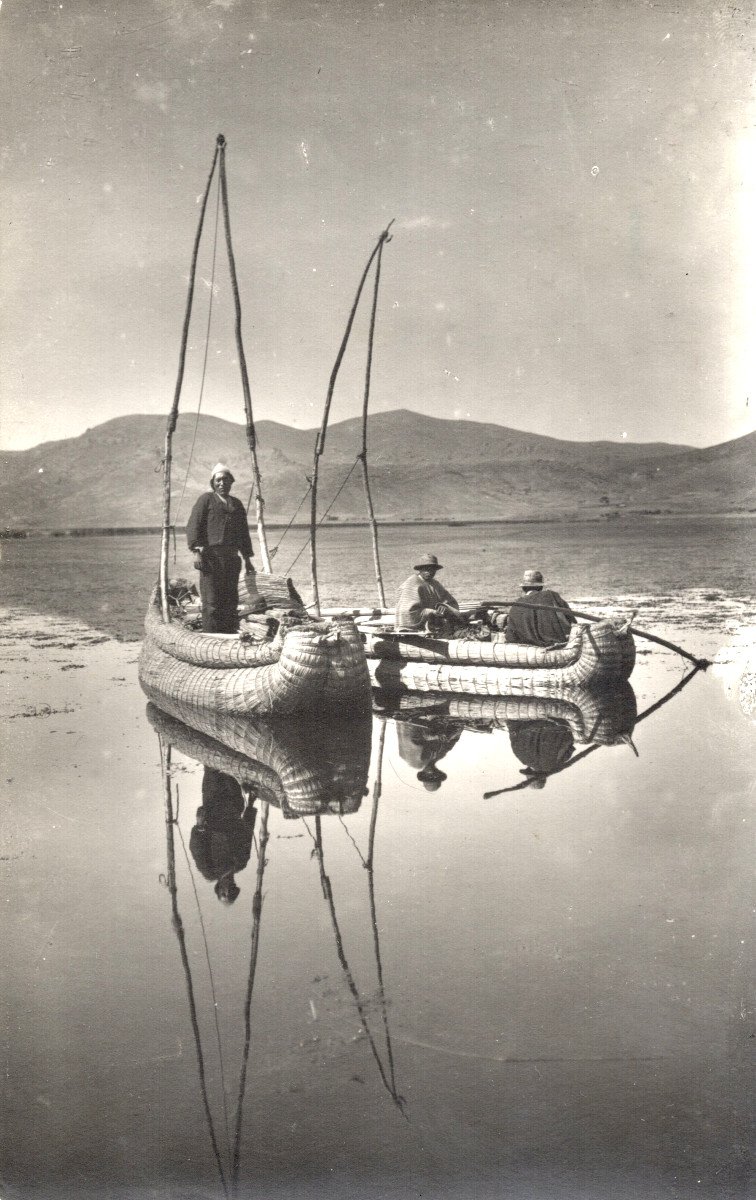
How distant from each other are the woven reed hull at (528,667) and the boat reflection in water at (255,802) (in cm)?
123

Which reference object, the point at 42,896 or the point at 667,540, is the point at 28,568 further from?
the point at 42,896

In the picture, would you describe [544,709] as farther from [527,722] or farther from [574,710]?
[527,722]

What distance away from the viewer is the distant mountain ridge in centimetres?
7312

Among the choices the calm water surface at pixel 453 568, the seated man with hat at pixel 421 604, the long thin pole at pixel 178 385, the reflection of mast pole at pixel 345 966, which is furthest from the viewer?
the calm water surface at pixel 453 568

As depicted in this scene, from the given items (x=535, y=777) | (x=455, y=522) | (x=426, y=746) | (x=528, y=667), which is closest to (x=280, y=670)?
(x=426, y=746)

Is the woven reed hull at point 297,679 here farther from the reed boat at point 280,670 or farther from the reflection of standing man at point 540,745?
the reflection of standing man at point 540,745

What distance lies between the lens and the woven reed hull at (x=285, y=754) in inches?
221

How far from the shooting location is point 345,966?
137 inches

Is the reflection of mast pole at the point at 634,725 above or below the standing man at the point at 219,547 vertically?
below

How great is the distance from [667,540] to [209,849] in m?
32.4

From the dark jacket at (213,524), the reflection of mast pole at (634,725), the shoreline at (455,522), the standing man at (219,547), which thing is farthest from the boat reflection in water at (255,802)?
the shoreline at (455,522)

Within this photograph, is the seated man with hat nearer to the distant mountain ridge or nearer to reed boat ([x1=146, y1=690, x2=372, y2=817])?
reed boat ([x1=146, y1=690, x2=372, y2=817])

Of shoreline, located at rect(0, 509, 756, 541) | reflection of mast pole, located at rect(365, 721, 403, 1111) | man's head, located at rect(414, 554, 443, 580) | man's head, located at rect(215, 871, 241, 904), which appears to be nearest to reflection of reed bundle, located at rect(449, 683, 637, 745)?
man's head, located at rect(414, 554, 443, 580)

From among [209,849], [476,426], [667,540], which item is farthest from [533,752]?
[476,426]
